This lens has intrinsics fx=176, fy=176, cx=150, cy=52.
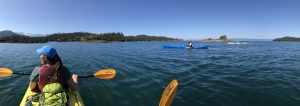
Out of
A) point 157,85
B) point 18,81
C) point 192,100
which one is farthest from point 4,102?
point 192,100

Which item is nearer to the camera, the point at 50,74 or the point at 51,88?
the point at 51,88

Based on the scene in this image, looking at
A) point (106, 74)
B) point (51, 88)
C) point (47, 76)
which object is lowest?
point (106, 74)

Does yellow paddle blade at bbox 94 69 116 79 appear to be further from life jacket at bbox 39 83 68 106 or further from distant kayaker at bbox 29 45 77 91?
life jacket at bbox 39 83 68 106

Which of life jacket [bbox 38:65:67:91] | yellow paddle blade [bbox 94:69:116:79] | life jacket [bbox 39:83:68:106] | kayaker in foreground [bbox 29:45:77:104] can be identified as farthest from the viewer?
yellow paddle blade [bbox 94:69:116:79]

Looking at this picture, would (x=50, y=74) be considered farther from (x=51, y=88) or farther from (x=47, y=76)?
(x=51, y=88)

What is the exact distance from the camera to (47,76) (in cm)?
475

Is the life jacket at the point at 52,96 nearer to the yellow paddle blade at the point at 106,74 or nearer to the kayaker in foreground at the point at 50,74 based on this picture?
the kayaker in foreground at the point at 50,74

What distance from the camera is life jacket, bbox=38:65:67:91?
470 cm

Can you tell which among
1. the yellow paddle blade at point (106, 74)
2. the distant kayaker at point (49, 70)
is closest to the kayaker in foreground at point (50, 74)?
the distant kayaker at point (49, 70)

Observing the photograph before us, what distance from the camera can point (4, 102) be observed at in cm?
691

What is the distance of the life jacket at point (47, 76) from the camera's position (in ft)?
15.4

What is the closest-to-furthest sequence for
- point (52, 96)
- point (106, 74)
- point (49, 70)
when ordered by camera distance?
point (52, 96)
point (49, 70)
point (106, 74)

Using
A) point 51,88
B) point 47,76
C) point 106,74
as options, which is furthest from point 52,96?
point 106,74

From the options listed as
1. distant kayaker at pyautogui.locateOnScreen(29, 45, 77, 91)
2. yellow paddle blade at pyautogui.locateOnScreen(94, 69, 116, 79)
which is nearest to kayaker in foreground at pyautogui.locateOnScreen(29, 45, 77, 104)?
distant kayaker at pyautogui.locateOnScreen(29, 45, 77, 91)
